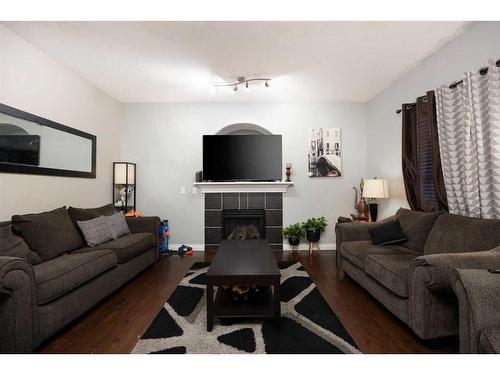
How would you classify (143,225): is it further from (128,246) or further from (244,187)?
(244,187)

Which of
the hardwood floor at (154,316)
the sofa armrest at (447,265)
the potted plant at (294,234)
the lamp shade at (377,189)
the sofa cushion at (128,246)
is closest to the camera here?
the sofa armrest at (447,265)

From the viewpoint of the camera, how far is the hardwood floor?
1670 mm

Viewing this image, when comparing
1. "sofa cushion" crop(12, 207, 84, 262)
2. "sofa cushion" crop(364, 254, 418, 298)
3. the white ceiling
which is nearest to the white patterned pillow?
"sofa cushion" crop(12, 207, 84, 262)

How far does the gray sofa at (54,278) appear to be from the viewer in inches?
57.7

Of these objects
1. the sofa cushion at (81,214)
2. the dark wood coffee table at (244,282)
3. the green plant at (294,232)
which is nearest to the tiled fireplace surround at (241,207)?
the green plant at (294,232)

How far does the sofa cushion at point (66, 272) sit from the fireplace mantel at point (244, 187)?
6.91ft

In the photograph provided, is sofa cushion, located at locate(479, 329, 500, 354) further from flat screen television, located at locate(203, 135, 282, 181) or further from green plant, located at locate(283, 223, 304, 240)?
flat screen television, located at locate(203, 135, 282, 181)

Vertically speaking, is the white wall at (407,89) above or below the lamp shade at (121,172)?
above

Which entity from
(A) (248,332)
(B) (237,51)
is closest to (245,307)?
(A) (248,332)

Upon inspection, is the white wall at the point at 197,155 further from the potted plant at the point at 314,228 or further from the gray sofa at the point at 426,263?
the gray sofa at the point at 426,263

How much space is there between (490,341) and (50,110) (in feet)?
13.5

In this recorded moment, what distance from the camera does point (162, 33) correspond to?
246 centimetres

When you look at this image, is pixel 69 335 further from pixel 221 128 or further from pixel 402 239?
pixel 221 128
